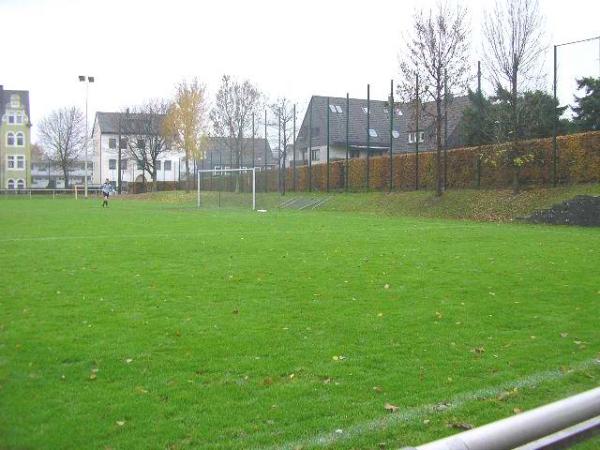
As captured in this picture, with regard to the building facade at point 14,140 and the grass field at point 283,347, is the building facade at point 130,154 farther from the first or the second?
the grass field at point 283,347

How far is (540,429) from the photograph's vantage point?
7.79 ft

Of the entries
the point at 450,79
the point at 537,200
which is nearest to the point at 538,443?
the point at 537,200

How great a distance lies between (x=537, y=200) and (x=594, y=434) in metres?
25.0

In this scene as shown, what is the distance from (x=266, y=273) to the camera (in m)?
10.7

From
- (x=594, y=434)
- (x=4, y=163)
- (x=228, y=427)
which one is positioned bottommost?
(x=228, y=427)

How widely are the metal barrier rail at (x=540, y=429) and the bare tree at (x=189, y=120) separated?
5703 cm

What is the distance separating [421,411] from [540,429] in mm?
2020

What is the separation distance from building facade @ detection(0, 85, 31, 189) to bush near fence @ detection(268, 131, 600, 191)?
5799 centimetres

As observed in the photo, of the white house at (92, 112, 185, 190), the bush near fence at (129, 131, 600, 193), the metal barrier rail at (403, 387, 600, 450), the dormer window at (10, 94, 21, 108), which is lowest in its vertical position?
the metal barrier rail at (403, 387, 600, 450)

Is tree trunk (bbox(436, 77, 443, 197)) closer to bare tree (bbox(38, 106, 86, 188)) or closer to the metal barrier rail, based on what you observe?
the metal barrier rail

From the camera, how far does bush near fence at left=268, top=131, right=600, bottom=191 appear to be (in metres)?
26.1

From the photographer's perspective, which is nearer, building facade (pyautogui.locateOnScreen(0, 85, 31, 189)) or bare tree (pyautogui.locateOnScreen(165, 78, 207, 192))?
bare tree (pyautogui.locateOnScreen(165, 78, 207, 192))

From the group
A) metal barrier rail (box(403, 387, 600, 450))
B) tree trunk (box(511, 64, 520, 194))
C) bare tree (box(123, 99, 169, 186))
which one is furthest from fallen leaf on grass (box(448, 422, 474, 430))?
bare tree (box(123, 99, 169, 186))

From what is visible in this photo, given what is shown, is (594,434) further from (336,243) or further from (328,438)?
(336,243)
